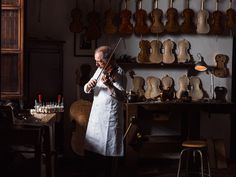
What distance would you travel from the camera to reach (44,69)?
251 inches

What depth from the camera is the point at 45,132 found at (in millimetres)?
4059

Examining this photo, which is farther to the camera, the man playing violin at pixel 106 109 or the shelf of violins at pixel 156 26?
the shelf of violins at pixel 156 26

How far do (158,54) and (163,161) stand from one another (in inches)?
62.4

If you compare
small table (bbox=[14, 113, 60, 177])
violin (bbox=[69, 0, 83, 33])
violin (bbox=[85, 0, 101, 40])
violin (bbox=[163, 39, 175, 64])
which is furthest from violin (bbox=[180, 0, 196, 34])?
small table (bbox=[14, 113, 60, 177])

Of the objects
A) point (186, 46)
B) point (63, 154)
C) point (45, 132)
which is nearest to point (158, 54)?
point (186, 46)

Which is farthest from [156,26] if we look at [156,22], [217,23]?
[217,23]

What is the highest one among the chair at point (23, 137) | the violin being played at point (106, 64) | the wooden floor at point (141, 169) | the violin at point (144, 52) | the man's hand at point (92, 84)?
the violin at point (144, 52)

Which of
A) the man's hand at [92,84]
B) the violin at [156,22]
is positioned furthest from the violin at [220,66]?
the man's hand at [92,84]

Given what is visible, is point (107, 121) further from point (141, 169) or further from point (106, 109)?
point (141, 169)

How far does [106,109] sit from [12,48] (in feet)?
3.89

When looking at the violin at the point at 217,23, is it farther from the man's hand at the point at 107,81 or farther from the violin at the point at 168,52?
the man's hand at the point at 107,81

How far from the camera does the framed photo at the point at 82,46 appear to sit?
6910 millimetres

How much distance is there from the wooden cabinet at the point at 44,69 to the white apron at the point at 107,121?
5.41ft

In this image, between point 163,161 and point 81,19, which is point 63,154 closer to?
point 163,161
